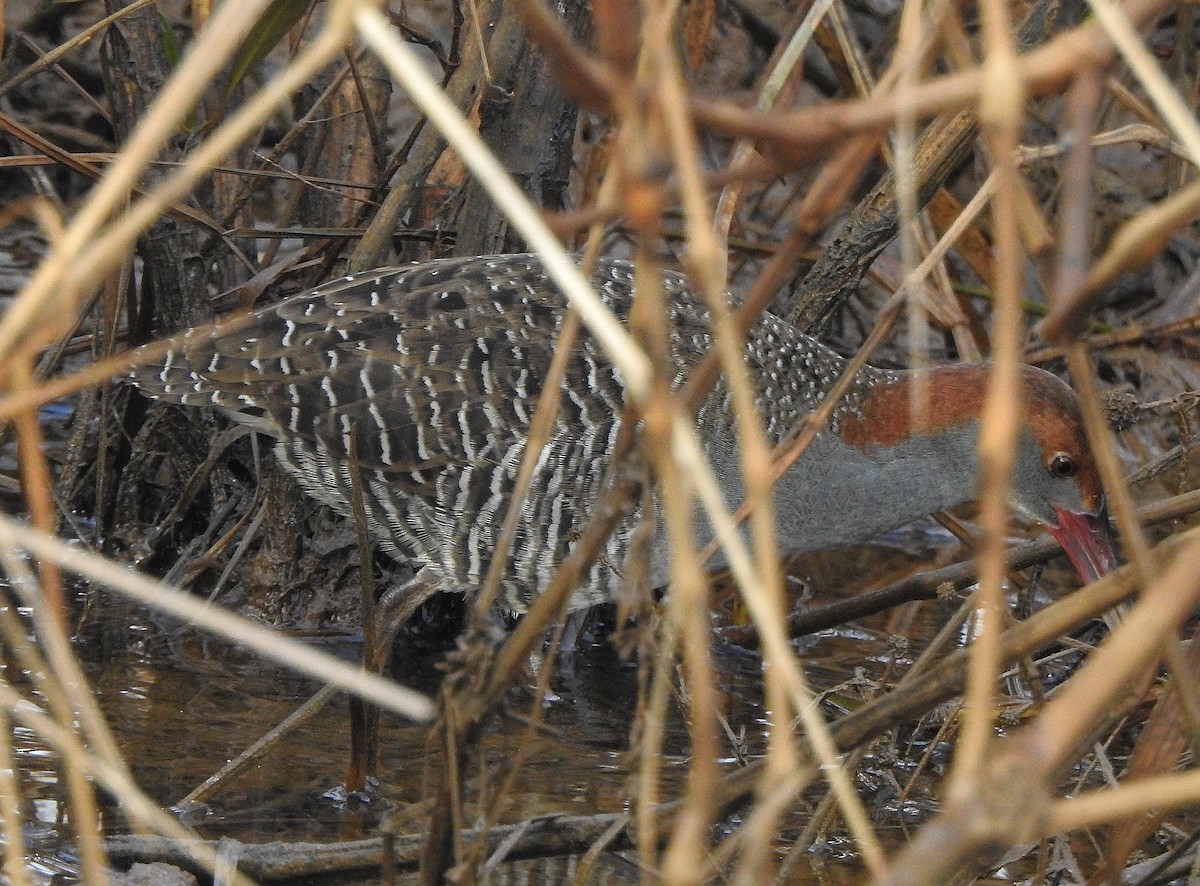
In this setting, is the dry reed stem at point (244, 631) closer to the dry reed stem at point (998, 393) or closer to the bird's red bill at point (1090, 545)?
the dry reed stem at point (998, 393)

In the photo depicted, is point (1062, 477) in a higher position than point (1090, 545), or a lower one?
higher

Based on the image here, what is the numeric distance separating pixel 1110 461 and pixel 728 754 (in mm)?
2295

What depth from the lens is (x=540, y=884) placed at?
302 cm

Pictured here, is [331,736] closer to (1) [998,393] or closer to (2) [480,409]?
(2) [480,409]

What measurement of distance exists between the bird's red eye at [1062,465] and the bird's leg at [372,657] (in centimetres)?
160

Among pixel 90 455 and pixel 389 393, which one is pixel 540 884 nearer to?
pixel 389 393

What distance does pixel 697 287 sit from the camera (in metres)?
1.42

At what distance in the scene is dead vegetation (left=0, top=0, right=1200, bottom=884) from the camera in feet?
4.09

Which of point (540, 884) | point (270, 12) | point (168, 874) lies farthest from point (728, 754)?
point (270, 12)

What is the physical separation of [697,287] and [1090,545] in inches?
107

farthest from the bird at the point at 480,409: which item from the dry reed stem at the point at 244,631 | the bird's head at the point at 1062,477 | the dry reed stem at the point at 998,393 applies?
the dry reed stem at the point at 998,393

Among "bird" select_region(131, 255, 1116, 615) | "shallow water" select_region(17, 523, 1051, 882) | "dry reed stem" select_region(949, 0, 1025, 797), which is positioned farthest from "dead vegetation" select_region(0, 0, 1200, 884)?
"bird" select_region(131, 255, 1116, 615)

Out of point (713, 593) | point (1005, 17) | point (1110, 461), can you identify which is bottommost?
point (713, 593)

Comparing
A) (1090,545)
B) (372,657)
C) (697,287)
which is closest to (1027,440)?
(1090,545)
